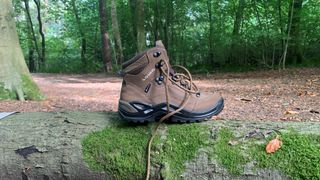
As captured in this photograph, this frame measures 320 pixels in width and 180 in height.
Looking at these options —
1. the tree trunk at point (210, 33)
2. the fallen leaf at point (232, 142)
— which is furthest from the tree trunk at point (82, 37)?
the fallen leaf at point (232, 142)

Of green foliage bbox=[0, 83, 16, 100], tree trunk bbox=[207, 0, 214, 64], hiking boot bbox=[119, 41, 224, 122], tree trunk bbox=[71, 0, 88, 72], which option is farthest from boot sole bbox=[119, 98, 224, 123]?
tree trunk bbox=[71, 0, 88, 72]

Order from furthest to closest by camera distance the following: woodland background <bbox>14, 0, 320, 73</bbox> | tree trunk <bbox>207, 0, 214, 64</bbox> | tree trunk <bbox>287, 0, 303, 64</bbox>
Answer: tree trunk <bbox>207, 0, 214, 64</bbox>
woodland background <bbox>14, 0, 320, 73</bbox>
tree trunk <bbox>287, 0, 303, 64</bbox>

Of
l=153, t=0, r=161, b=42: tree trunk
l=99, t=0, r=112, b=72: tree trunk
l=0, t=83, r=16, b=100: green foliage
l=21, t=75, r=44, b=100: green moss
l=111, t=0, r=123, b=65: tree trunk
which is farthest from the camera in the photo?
l=153, t=0, r=161, b=42: tree trunk

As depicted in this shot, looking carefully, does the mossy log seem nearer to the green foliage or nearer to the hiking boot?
the hiking boot

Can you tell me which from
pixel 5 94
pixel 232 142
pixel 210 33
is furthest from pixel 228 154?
pixel 210 33

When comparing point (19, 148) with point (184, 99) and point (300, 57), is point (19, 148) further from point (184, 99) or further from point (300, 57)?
point (300, 57)

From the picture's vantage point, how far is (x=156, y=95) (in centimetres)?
175

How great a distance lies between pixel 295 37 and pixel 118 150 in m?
12.7

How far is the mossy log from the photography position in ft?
5.30

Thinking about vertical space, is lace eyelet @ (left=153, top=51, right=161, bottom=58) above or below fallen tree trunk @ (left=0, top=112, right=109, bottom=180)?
above

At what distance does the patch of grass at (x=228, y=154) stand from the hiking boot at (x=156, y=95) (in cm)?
19

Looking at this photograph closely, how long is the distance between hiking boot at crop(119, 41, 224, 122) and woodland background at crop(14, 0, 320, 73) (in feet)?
36.2

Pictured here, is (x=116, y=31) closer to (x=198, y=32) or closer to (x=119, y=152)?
(x=198, y=32)

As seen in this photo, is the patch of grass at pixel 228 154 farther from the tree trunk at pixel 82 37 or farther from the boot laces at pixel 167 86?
the tree trunk at pixel 82 37
